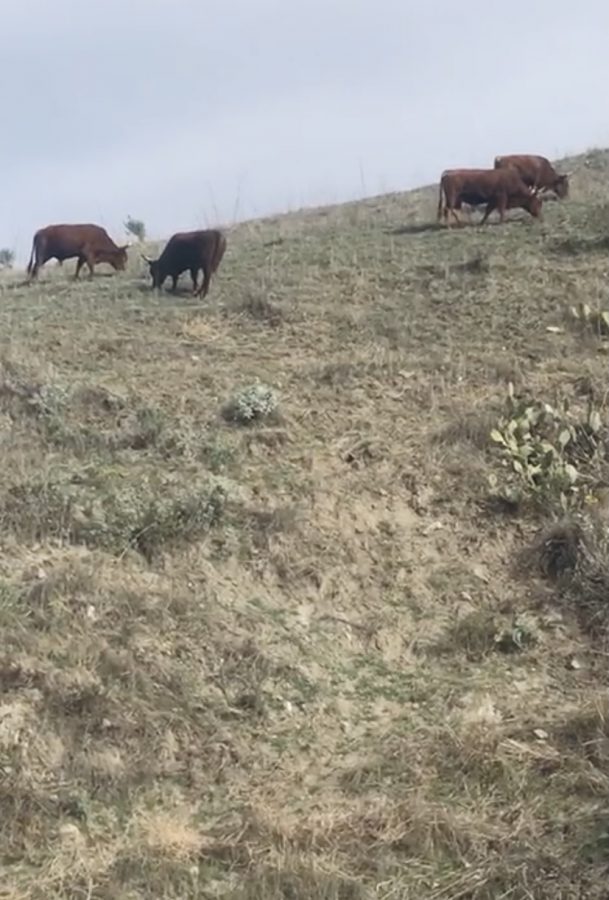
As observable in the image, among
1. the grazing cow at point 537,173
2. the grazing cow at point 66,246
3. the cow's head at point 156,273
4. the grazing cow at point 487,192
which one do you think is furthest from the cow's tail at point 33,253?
the grazing cow at point 537,173

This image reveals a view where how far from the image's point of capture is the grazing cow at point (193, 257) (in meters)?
13.4

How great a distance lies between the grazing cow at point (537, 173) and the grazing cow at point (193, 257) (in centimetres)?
683

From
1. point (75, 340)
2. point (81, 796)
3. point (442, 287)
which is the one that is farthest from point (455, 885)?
point (442, 287)

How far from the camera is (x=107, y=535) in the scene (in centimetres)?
766

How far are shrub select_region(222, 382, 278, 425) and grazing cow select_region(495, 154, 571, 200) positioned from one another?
1042 centimetres

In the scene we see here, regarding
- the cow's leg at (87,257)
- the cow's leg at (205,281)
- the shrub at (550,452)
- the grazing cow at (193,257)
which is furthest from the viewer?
the cow's leg at (87,257)

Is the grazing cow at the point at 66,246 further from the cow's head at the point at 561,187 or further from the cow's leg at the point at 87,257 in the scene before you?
the cow's head at the point at 561,187

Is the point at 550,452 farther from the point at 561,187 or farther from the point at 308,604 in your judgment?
the point at 561,187

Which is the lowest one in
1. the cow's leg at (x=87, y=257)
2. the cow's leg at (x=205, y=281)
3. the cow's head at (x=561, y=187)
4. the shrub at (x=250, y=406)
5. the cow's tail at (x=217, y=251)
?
the shrub at (x=250, y=406)

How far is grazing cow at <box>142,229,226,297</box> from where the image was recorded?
1341cm

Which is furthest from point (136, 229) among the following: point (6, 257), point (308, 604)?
point (308, 604)

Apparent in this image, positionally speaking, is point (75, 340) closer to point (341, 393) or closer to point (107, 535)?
point (341, 393)

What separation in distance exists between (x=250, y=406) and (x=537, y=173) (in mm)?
11158

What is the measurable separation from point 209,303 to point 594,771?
25.8ft
